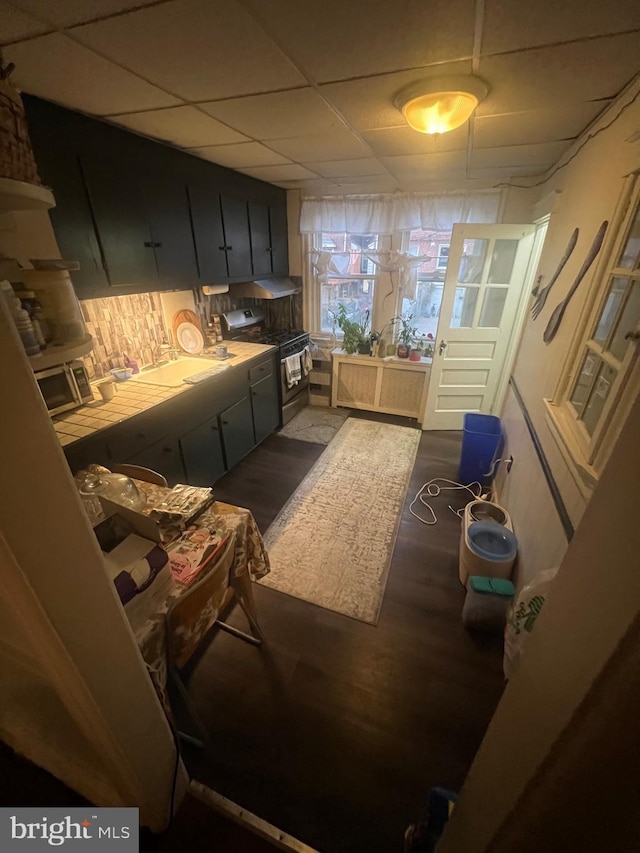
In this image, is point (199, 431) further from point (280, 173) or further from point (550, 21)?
point (550, 21)

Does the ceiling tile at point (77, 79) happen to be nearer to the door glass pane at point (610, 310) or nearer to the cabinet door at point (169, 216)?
the cabinet door at point (169, 216)

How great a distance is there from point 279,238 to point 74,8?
2.65m

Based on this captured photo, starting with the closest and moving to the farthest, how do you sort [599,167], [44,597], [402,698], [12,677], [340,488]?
[44,597] → [12,677] → [402,698] → [599,167] → [340,488]

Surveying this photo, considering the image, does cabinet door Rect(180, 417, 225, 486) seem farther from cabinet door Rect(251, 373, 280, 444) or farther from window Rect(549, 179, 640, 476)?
window Rect(549, 179, 640, 476)

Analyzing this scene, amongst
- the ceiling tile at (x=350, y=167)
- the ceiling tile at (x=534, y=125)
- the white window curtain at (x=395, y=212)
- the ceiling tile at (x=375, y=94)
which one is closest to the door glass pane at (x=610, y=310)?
the ceiling tile at (x=534, y=125)

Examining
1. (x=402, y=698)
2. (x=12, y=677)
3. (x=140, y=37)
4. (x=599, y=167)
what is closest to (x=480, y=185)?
(x=599, y=167)

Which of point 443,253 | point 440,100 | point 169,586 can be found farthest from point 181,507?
point 443,253

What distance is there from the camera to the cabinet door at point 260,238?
2.97 meters

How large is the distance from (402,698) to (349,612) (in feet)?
1.40

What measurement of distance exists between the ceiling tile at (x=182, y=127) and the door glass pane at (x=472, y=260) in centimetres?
196

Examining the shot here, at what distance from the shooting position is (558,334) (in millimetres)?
1784

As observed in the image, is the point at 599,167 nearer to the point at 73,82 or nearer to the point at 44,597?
the point at 73,82

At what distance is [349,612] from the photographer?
68.6 inches

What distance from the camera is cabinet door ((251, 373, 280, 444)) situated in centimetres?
297
